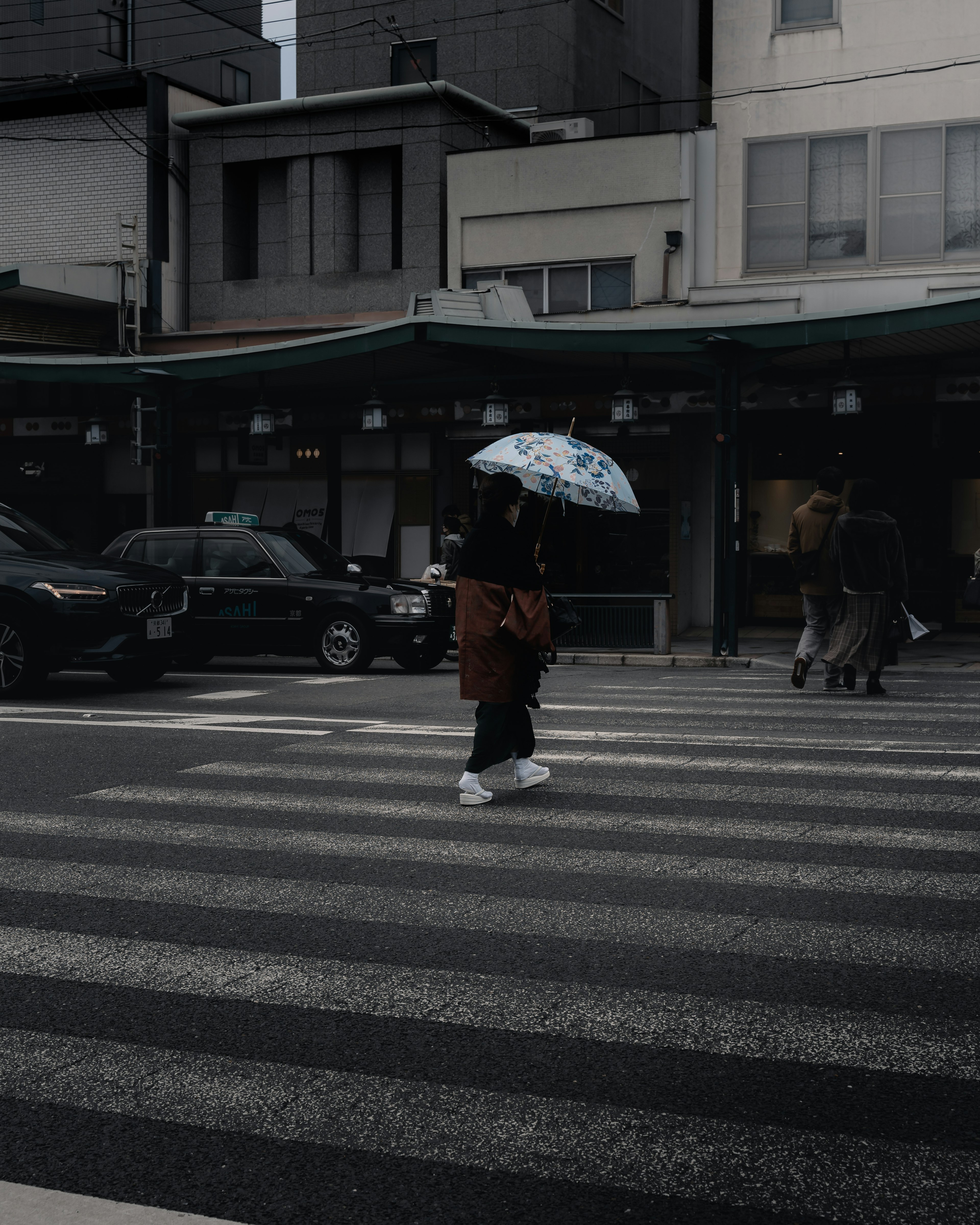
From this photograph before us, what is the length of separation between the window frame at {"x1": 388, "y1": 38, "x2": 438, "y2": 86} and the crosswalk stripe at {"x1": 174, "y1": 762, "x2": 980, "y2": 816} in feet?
72.2

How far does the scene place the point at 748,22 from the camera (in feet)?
73.7

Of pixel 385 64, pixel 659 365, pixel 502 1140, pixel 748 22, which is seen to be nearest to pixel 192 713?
pixel 502 1140

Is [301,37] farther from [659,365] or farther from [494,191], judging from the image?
[659,365]

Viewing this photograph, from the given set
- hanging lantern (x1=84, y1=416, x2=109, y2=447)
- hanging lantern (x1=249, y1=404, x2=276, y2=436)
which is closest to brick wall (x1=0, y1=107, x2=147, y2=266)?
hanging lantern (x1=84, y1=416, x2=109, y2=447)

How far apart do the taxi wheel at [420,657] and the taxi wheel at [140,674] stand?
2662mm

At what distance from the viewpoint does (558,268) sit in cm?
2345

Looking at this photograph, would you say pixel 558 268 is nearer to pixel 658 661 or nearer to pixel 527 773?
pixel 658 661

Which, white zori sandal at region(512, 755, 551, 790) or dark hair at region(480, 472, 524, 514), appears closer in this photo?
dark hair at region(480, 472, 524, 514)

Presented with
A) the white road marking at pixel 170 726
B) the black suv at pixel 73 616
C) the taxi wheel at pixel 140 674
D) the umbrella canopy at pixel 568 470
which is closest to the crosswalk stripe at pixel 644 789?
the white road marking at pixel 170 726

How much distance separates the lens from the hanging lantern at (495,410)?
67.7 ft

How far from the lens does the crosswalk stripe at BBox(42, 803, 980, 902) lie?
5.79 metres

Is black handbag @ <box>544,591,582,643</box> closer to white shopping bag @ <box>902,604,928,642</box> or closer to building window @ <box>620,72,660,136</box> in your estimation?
white shopping bag @ <box>902,604,928,642</box>

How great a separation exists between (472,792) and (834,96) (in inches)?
699

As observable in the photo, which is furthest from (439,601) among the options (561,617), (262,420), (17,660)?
(561,617)
